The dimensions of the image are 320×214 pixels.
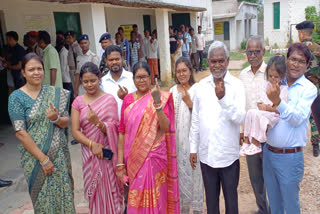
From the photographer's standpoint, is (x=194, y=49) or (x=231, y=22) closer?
(x=194, y=49)

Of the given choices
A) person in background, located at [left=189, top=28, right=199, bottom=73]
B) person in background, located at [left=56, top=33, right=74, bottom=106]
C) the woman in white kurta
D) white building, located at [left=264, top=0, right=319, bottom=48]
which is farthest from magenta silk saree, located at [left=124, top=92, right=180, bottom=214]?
white building, located at [left=264, top=0, right=319, bottom=48]

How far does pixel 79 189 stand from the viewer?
397cm

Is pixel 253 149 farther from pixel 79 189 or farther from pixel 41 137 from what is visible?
pixel 79 189

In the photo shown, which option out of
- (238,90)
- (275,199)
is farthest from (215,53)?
(275,199)

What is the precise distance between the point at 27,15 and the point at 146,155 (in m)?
5.63

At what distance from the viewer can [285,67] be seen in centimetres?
229

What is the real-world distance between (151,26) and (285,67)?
1156 centimetres

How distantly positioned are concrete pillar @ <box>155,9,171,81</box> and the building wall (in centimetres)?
415

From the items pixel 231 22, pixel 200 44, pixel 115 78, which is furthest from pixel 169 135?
pixel 231 22

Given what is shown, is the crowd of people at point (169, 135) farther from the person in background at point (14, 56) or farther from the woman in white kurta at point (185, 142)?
the person in background at point (14, 56)

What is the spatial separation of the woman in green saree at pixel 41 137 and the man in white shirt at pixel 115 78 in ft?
1.79

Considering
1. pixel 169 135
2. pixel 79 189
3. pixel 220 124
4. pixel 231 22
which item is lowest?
pixel 79 189

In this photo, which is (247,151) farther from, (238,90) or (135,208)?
(135,208)

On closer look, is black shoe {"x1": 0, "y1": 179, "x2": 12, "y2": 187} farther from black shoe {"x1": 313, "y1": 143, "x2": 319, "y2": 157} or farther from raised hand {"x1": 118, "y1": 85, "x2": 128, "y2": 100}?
black shoe {"x1": 313, "y1": 143, "x2": 319, "y2": 157}
